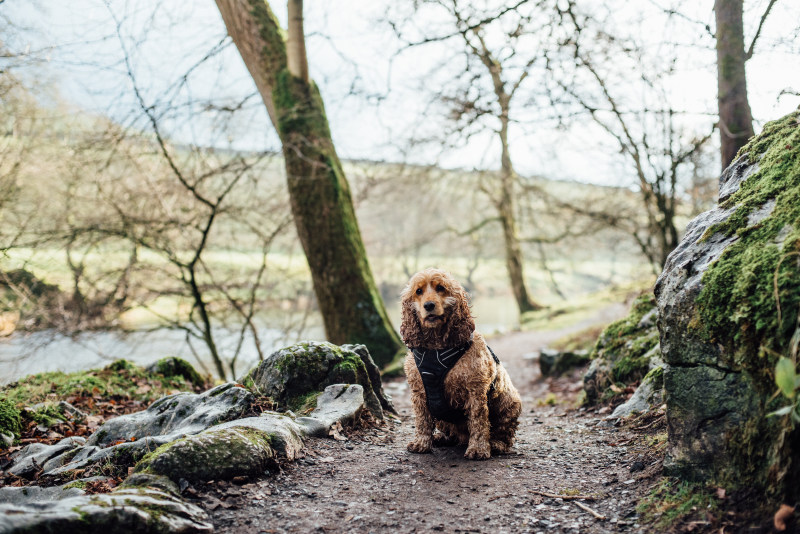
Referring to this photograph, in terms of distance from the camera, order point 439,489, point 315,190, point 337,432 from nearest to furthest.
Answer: point 439,489 → point 337,432 → point 315,190

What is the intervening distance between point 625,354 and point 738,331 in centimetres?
405

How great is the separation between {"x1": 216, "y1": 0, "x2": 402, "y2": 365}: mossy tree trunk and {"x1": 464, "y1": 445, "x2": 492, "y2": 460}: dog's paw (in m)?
5.12

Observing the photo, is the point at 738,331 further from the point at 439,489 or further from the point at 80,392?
the point at 80,392

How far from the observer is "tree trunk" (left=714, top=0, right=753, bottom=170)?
635 centimetres

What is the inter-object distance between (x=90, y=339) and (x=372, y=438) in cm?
1143

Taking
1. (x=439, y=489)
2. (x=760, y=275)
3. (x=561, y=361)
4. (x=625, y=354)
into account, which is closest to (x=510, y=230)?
(x=561, y=361)

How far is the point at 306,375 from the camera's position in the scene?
5.58 meters

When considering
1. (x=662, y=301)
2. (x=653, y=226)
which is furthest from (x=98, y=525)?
(x=653, y=226)

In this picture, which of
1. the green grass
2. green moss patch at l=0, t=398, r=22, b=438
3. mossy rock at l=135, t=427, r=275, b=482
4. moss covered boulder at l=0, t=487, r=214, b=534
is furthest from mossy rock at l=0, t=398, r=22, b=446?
the green grass

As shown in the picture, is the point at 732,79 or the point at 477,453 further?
the point at 732,79

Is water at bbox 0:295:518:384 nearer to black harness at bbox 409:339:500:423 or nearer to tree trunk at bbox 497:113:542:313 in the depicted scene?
black harness at bbox 409:339:500:423

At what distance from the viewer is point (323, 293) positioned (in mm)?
9500

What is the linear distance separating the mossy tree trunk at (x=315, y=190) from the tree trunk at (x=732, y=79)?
6299mm

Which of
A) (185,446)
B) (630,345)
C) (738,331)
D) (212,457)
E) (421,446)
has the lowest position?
(421,446)
